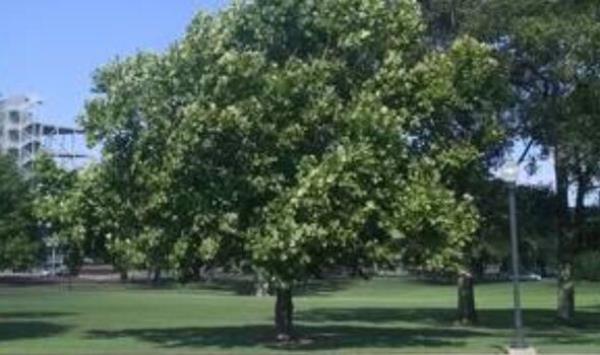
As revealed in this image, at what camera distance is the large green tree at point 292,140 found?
27.7 meters

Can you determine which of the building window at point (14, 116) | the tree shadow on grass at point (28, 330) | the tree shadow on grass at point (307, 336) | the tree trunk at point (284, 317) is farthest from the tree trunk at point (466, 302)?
the building window at point (14, 116)

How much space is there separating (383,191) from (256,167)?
2.97m

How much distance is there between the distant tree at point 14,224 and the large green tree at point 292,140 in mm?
12812

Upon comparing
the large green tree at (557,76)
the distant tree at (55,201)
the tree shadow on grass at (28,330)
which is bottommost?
the tree shadow on grass at (28,330)

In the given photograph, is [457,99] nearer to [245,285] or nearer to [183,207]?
[183,207]

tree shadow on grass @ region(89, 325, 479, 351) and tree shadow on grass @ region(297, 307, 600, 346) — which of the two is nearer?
tree shadow on grass @ region(89, 325, 479, 351)

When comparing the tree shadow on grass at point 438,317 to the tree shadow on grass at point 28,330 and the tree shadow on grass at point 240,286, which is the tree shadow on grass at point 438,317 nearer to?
the tree shadow on grass at point 28,330

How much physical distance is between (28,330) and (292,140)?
14083 millimetres

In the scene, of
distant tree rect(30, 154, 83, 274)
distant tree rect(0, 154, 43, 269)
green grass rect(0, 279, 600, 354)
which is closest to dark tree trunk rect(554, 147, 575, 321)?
green grass rect(0, 279, 600, 354)

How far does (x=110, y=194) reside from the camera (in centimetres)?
3069

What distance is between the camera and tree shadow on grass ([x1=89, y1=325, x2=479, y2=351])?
30.8 metres

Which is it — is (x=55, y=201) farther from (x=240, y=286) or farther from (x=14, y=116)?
(x=14, y=116)

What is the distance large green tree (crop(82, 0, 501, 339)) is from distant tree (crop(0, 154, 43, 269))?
42.0 feet

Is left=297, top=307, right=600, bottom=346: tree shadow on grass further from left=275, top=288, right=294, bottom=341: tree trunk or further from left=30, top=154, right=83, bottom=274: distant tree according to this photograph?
left=30, top=154, right=83, bottom=274: distant tree
